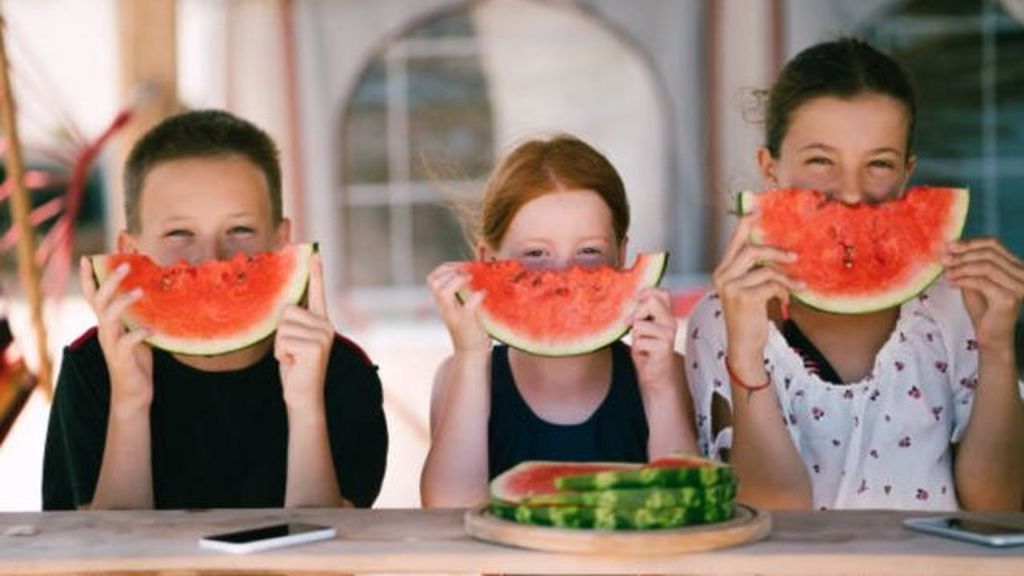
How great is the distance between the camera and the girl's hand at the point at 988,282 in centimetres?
277

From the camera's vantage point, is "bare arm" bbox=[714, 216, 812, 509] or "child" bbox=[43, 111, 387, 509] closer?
"bare arm" bbox=[714, 216, 812, 509]

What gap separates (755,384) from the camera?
2.89m

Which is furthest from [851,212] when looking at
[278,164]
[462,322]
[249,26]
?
[249,26]

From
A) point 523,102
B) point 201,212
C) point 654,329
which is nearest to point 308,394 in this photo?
point 201,212

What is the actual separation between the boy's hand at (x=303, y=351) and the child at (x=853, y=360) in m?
0.76

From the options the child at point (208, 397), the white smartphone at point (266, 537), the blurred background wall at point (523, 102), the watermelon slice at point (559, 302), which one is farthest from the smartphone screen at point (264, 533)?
the blurred background wall at point (523, 102)

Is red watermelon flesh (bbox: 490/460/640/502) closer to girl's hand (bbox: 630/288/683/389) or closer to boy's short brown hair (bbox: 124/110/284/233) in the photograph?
girl's hand (bbox: 630/288/683/389)

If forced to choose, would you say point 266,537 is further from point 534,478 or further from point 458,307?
point 458,307

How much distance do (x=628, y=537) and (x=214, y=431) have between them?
1272 mm

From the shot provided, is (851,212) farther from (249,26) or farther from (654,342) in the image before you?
(249,26)

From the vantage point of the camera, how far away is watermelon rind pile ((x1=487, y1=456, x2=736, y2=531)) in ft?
7.30

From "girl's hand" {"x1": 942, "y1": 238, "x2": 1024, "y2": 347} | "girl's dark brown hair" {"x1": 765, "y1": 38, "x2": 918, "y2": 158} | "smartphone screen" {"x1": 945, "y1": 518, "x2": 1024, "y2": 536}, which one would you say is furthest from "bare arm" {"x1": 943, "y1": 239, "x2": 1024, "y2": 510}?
"smartphone screen" {"x1": 945, "y1": 518, "x2": 1024, "y2": 536}

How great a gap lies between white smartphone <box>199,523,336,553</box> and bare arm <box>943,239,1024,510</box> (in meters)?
1.29

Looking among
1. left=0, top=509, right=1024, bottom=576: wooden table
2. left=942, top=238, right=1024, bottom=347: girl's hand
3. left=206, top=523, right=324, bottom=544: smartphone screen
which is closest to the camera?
left=0, top=509, right=1024, bottom=576: wooden table
